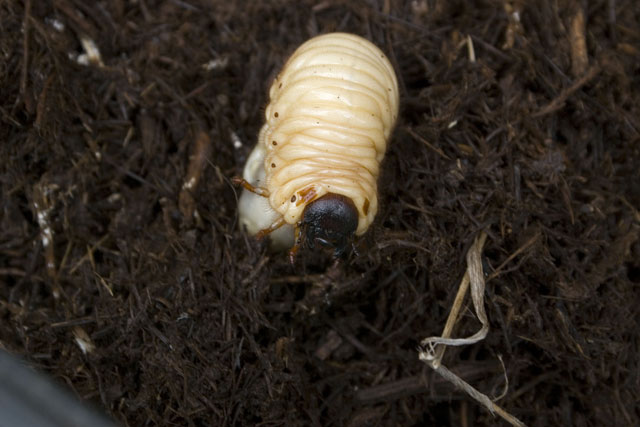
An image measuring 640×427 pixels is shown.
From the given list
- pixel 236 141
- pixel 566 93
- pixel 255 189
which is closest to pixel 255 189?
pixel 255 189

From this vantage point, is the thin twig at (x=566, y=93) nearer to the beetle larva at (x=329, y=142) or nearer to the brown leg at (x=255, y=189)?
the beetle larva at (x=329, y=142)

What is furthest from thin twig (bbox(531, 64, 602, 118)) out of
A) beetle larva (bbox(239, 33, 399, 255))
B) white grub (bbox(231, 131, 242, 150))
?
white grub (bbox(231, 131, 242, 150))

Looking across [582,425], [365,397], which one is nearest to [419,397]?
[365,397]

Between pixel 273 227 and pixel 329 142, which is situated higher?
pixel 329 142

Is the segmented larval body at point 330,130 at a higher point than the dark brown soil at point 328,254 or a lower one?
higher

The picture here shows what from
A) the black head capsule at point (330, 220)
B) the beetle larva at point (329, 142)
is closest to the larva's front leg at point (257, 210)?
the beetle larva at point (329, 142)

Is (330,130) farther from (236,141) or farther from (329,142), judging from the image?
(236,141)

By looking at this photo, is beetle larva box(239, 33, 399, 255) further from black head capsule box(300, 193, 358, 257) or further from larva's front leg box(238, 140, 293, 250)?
larva's front leg box(238, 140, 293, 250)
